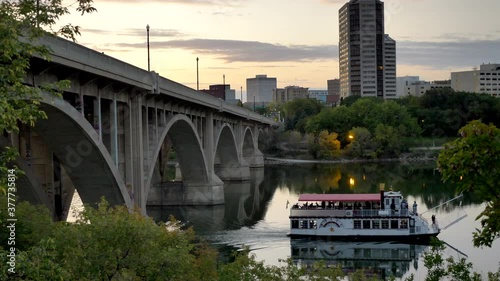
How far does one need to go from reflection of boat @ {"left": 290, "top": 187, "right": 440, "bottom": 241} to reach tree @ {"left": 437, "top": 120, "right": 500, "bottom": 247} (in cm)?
3095

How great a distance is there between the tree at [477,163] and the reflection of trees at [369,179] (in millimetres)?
44860

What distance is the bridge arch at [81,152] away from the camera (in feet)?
81.7

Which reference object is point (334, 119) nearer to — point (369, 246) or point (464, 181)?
point (369, 246)

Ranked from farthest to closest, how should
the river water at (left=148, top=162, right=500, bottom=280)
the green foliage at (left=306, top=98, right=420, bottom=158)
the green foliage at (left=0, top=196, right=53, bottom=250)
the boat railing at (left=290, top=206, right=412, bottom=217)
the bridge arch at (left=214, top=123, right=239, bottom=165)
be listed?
1. the green foliage at (left=306, top=98, right=420, bottom=158)
2. the bridge arch at (left=214, top=123, right=239, bottom=165)
3. the boat railing at (left=290, top=206, right=412, bottom=217)
4. the river water at (left=148, top=162, right=500, bottom=280)
5. the green foliage at (left=0, top=196, right=53, bottom=250)

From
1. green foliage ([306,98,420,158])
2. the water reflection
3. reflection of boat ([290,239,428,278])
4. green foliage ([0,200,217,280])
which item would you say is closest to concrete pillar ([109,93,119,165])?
reflection of boat ([290,239,428,278])

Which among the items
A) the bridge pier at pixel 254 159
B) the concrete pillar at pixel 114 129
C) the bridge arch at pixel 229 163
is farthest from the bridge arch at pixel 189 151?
the bridge pier at pixel 254 159

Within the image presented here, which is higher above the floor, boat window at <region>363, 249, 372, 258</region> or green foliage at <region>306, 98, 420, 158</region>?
green foliage at <region>306, 98, 420, 158</region>

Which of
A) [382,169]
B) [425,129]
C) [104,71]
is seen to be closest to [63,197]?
[104,71]

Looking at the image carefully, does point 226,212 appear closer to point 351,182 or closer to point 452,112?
point 351,182

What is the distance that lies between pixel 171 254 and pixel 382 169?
3058 inches

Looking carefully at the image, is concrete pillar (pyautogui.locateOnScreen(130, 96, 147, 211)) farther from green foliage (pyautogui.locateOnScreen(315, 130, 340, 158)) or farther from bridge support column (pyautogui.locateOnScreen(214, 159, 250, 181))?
green foliage (pyautogui.locateOnScreen(315, 130, 340, 158))

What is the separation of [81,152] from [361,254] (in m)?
16.7

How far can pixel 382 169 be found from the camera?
303 feet

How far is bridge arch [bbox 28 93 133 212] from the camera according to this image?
980 inches
